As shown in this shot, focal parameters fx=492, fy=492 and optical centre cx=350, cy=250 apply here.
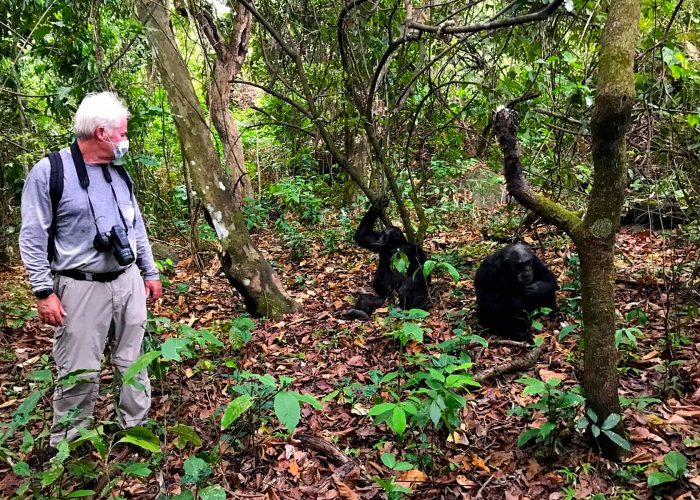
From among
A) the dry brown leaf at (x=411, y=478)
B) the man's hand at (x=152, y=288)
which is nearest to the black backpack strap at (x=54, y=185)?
the man's hand at (x=152, y=288)

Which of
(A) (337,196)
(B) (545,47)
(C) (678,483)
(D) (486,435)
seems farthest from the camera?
(A) (337,196)

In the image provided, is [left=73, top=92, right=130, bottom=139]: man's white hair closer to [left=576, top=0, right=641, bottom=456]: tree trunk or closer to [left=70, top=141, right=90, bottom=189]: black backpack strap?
[left=70, top=141, right=90, bottom=189]: black backpack strap

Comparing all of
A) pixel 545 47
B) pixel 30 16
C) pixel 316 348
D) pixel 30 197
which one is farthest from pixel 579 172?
pixel 30 16

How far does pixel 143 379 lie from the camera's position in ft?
11.1

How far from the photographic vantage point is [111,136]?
3.07 m

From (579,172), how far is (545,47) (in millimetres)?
1629

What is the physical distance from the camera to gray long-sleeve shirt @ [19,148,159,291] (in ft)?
9.47

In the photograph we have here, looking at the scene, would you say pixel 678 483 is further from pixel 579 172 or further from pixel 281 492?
pixel 579 172

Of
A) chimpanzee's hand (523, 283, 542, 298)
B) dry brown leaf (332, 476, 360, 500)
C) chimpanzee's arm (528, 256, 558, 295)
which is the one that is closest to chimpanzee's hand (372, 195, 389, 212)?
chimpanzee's arm (528, 256, 558, 295)

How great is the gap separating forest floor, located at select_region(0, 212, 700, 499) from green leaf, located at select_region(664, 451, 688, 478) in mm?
105

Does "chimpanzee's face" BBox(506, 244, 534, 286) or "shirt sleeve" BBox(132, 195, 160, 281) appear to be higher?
"shirt sleeve" BBox(132, 195, 160, 281)

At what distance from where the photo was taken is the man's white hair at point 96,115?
300 cm

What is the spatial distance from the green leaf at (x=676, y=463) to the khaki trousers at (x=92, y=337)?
10.5ft

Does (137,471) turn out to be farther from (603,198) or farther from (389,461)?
(603,198)
